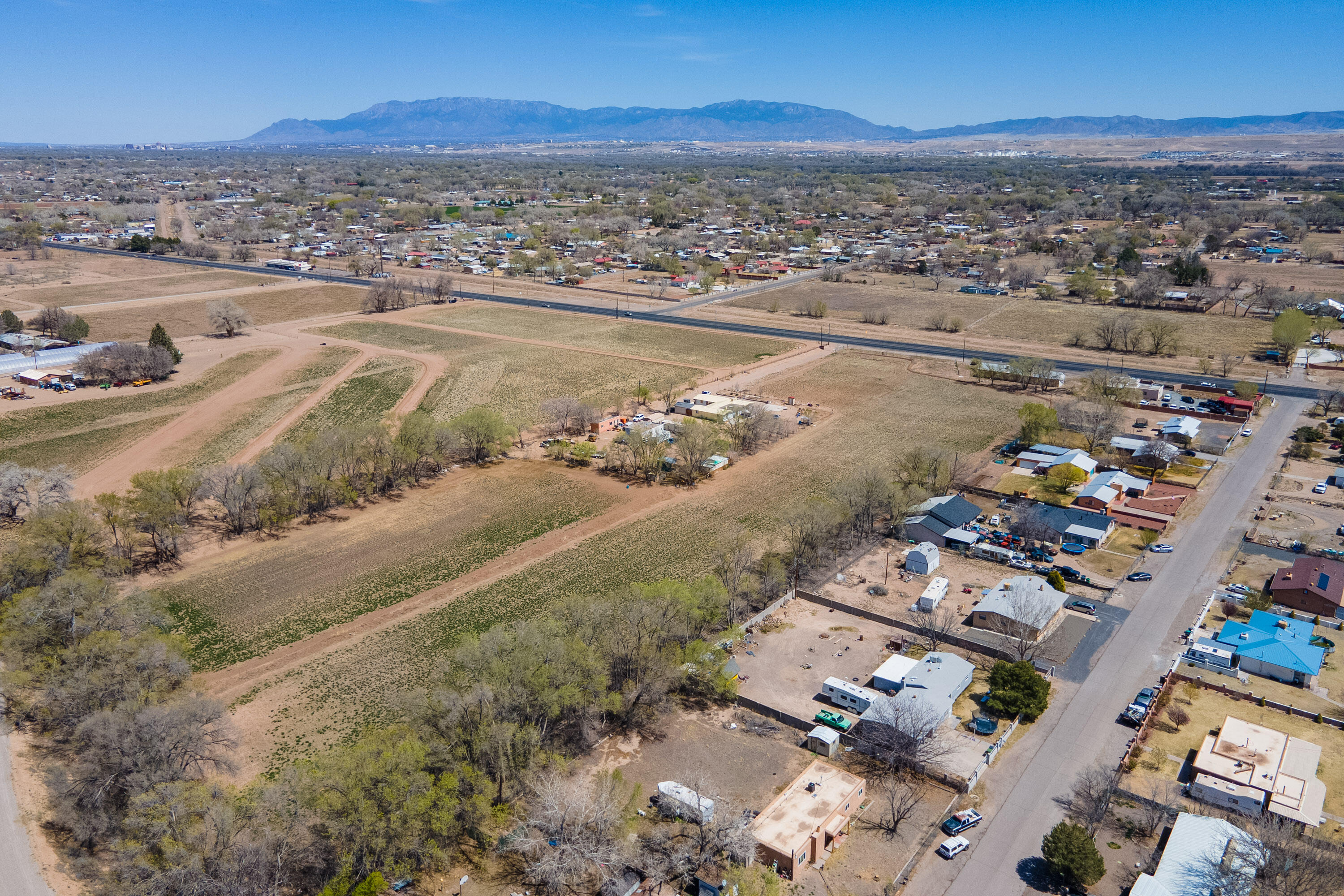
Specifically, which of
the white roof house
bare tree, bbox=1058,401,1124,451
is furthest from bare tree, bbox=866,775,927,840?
the white roof house

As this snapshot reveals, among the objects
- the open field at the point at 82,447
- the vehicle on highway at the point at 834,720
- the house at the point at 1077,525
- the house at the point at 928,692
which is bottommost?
the vehicle on highway at the point at 834,720

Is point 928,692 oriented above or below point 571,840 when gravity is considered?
below

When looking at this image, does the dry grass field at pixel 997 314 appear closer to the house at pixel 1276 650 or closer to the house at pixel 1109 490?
the house at pixel 1109 490

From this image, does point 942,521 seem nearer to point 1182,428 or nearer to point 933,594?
point 933,594

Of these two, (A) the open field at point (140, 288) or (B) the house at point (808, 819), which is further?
(A) the open field at point (140, 288)

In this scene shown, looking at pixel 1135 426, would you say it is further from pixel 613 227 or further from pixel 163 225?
pixel 163 225

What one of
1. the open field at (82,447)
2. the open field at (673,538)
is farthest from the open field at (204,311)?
the open field at (673,538)

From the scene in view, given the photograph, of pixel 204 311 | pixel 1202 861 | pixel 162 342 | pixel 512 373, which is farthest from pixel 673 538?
pixel 204 311
